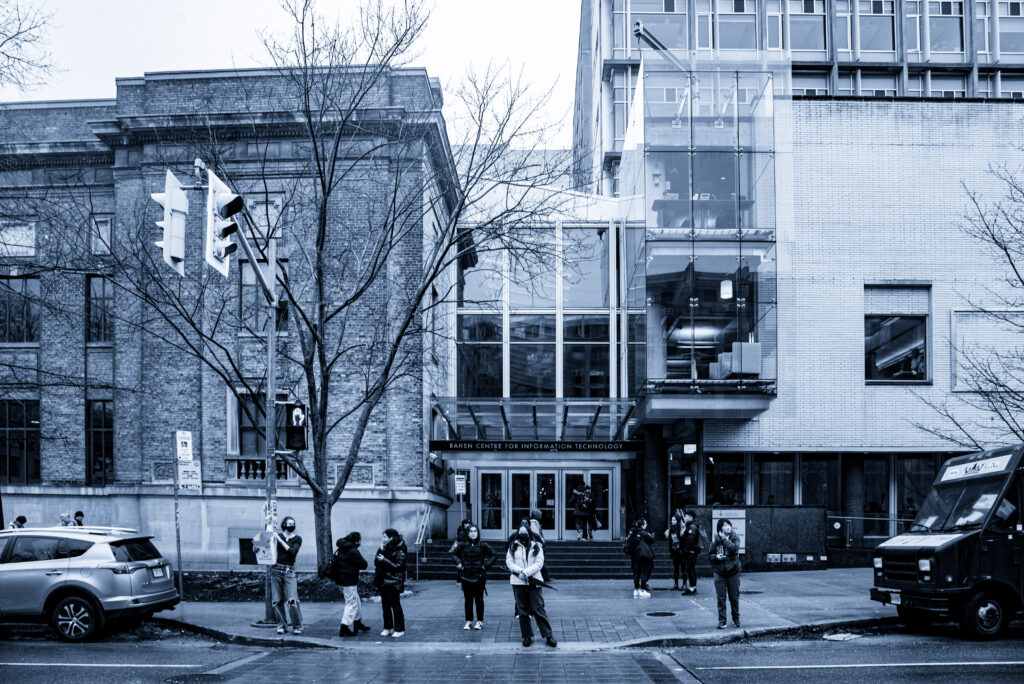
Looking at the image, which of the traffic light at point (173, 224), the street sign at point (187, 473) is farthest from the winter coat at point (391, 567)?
the traffic light at point (173, 224)

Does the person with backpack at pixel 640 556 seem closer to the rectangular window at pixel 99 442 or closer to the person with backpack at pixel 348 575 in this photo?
the person with backpack at pixel 348 575

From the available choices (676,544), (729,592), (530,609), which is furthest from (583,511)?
(530,609)

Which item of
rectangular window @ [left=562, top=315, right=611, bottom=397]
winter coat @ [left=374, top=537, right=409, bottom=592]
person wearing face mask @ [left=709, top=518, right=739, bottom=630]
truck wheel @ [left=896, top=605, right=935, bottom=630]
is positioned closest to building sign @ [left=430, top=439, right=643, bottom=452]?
rectangular window @ [left=562, top=315, right=611, bottom=397]

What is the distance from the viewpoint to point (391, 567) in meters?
16.0

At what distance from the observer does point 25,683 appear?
11703mm

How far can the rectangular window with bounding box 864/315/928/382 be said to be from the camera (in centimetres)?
2894

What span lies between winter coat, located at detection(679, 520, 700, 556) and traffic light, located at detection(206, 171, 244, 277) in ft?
40.2

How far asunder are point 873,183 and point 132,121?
20032 mm

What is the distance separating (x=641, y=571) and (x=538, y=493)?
473 inches

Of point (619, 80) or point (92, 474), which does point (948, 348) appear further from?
point (92, 474)

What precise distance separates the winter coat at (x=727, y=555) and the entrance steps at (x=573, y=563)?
1012 centimetres

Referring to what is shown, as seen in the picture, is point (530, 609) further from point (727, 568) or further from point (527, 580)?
point (727, 568)

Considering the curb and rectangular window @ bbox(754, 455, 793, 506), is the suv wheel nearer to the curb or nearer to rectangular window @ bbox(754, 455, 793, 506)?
the curb

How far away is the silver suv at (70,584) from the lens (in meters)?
15.4
